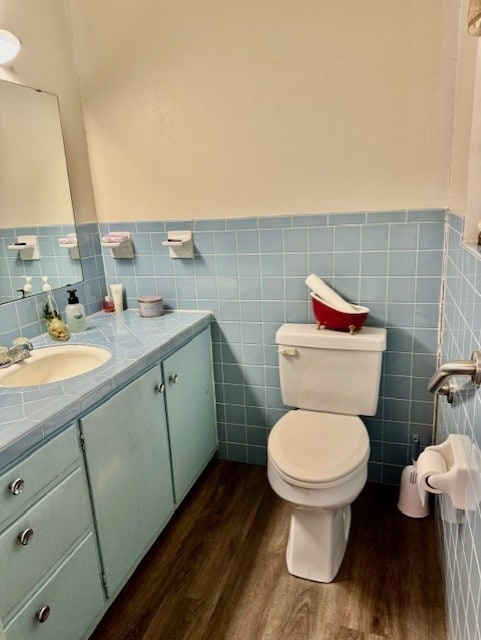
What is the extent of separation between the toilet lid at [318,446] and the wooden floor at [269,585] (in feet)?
1.49

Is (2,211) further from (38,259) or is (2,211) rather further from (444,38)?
(444,38)

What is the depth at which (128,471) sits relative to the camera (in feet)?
4.95

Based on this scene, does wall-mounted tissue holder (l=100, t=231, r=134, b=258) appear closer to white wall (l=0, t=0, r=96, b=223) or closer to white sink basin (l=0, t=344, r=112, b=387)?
white wall (l=0, t=0, r=96, b=223)

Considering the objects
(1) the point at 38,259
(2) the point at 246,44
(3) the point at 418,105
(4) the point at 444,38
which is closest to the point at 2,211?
(1) the point at 38,259

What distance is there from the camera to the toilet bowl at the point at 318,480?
1.45 m

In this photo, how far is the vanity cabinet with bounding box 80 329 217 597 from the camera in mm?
1384

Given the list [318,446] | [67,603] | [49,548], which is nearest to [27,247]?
[49,548]

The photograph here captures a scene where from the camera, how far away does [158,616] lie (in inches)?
58.6

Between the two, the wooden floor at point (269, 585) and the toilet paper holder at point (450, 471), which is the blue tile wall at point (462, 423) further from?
the wooden floor at point (269, 585)

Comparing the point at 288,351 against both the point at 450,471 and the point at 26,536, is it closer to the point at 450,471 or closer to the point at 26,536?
the point at 450,471

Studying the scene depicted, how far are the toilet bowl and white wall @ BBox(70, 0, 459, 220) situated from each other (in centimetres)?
92

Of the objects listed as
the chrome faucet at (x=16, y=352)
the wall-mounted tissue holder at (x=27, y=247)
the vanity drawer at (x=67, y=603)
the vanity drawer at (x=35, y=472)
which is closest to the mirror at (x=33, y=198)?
the wall-mounted tissue holder at (x=27, y=247)

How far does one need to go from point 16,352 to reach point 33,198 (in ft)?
2.19

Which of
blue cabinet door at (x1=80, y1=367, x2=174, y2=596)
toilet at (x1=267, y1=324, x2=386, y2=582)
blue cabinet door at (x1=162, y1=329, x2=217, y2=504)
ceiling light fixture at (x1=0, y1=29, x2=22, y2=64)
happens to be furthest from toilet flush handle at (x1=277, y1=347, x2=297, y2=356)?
ceiling light fixture at (x1=0, y1=29, x2=22, y2=64)
